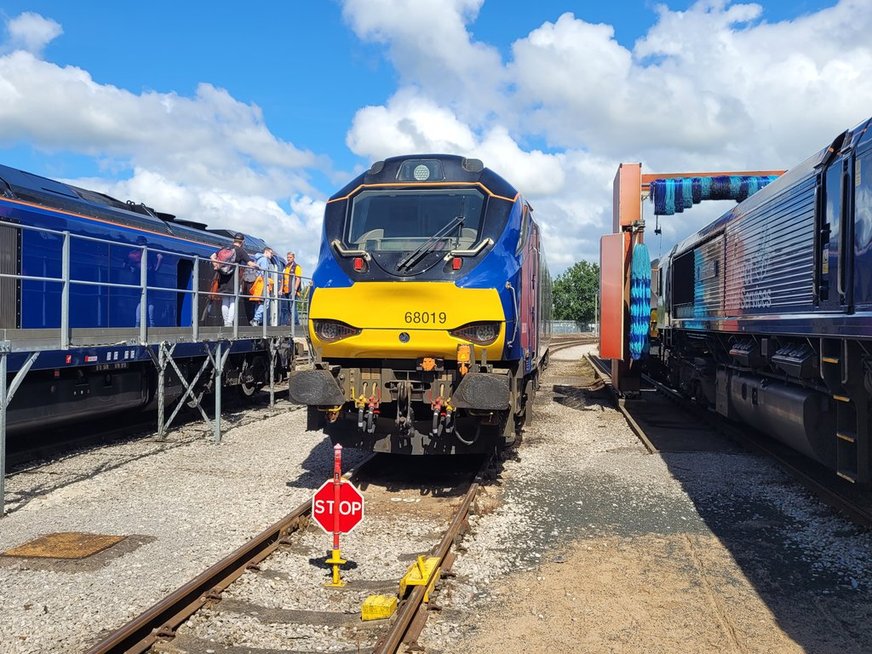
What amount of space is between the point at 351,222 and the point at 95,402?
440cm

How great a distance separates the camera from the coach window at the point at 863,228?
590 centimetres

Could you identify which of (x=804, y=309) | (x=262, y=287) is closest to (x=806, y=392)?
(x=804, y=309)

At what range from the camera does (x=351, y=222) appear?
7672 mm

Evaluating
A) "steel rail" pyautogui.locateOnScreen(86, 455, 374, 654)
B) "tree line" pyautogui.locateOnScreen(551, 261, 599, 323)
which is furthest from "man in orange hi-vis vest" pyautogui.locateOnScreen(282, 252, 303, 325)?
"tree line" pyautogui.locateOnScreen(551, 261, 599, 323)

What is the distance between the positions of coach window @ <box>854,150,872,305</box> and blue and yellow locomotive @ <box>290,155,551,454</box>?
3.02 m

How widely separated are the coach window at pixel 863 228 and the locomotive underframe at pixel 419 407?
3.10m

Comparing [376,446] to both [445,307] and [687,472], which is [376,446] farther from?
[687,472]

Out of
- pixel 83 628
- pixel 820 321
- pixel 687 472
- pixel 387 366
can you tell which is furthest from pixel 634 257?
pixel 83 628

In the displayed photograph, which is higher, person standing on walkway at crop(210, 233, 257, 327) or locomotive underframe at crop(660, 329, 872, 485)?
person standing on walkway at crop(210, 233, 257, 327)

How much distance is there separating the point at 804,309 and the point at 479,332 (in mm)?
3459

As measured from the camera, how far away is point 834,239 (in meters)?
6.65

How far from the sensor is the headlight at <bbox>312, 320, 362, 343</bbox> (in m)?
7.11

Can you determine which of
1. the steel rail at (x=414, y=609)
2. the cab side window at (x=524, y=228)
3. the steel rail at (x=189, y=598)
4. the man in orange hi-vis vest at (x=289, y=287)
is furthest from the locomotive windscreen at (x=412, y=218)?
the man in orange hi-vis vest at (x=289, y=287)

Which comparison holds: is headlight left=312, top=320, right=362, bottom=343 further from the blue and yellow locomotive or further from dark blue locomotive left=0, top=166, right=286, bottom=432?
dark blue locomotive left=0, top=166, right=286, bottom=432
